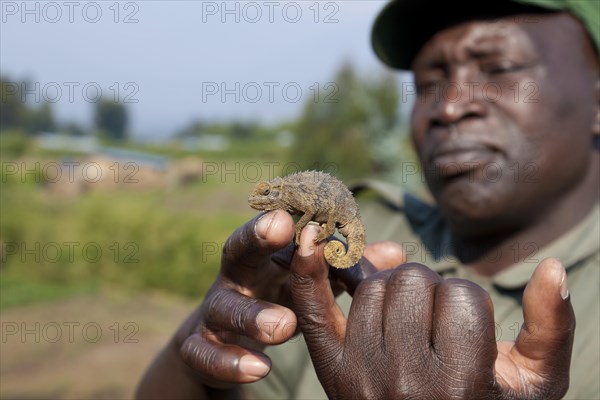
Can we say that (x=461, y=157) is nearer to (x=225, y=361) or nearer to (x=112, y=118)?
(x=225, y=361)

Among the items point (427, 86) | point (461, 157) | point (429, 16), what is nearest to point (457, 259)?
point (461, 157)

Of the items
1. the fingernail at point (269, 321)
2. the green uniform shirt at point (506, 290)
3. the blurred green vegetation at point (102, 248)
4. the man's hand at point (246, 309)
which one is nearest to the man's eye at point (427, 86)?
the green uniform shirt at point (506, 290)

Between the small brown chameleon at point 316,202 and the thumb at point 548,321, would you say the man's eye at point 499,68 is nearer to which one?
the small brown chameleon at point 316,202

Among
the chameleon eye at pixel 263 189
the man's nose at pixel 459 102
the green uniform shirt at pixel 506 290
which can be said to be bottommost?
the green uniform shirt at pixel 506 290

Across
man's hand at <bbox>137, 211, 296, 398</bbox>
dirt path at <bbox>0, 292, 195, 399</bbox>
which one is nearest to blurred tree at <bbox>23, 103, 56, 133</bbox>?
dirt path at <bbox>0, 292, 195, 399</bbox>

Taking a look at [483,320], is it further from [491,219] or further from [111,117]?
[111,117]

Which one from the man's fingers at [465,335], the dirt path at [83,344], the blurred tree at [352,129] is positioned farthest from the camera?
the blurred tree at [352,129]
